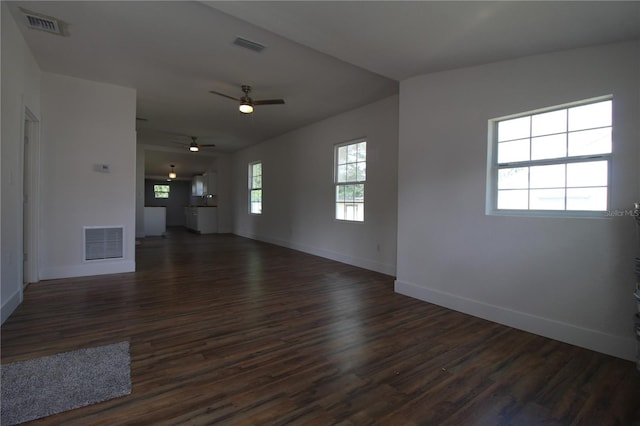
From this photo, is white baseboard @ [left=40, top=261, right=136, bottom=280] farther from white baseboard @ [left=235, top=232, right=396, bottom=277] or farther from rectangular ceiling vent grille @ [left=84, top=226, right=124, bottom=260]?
white baseboard @ [left=235, top=232, right=396, bottom=277]

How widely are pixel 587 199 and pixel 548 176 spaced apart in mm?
366

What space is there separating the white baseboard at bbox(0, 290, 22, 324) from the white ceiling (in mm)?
2719

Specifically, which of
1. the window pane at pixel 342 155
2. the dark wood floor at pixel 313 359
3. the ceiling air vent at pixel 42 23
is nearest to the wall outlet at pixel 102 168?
the dark wood floor at pixel 313 359

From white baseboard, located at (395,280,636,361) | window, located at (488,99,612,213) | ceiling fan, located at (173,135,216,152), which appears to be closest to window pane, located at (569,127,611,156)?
window, located at (488,99,612,213)

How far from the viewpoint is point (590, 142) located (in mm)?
2641

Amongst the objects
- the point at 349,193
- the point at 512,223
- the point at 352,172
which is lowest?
the point at 512,223

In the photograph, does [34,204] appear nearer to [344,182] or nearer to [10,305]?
[10,305]

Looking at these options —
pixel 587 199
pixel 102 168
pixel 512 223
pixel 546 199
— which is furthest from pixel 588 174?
pixel 102 168

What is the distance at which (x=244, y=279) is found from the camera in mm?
4648

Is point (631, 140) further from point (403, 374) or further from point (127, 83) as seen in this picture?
point (127, 83)

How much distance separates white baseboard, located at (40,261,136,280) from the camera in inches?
176

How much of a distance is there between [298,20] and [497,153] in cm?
235

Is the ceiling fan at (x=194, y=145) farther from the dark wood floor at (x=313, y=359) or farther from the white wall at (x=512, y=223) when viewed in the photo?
the white wall at (x=512, y=223)

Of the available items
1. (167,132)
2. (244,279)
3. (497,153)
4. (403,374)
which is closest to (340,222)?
(244,279)
